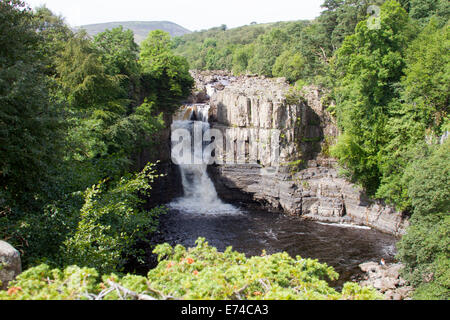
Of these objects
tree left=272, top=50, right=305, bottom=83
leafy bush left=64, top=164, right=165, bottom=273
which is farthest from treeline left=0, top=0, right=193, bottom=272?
tree left=272, top=50, right=305, bottom=83

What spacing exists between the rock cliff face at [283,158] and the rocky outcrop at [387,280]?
26.9 ft

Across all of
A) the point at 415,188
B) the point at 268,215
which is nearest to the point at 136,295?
the point at 415,188

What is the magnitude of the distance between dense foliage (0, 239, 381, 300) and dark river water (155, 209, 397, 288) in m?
14.6

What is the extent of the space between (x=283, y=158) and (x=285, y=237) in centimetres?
924

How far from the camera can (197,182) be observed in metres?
37.5

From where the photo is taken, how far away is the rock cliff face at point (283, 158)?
31.3 meters

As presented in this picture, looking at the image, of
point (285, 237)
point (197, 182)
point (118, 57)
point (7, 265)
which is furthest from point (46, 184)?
point (197, 182)

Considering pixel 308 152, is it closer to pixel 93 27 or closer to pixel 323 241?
pixel 323 241

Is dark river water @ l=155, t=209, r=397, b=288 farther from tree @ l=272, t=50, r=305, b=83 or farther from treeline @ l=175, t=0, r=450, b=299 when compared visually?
tree @ l=272, t=50, r=305, b=83

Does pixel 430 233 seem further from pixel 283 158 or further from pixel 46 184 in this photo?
pixel 46 184

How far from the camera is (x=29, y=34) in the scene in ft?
43.1

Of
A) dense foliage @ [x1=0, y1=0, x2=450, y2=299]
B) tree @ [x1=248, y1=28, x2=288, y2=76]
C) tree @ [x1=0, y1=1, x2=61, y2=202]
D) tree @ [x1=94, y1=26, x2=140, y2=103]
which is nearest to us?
dense foliage @ [x1=0, y1=0, x2=450, y2=299]

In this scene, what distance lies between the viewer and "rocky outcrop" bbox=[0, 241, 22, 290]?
7.13 m

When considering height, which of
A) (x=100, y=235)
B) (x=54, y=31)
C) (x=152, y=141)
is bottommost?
(x=100, y=235)
